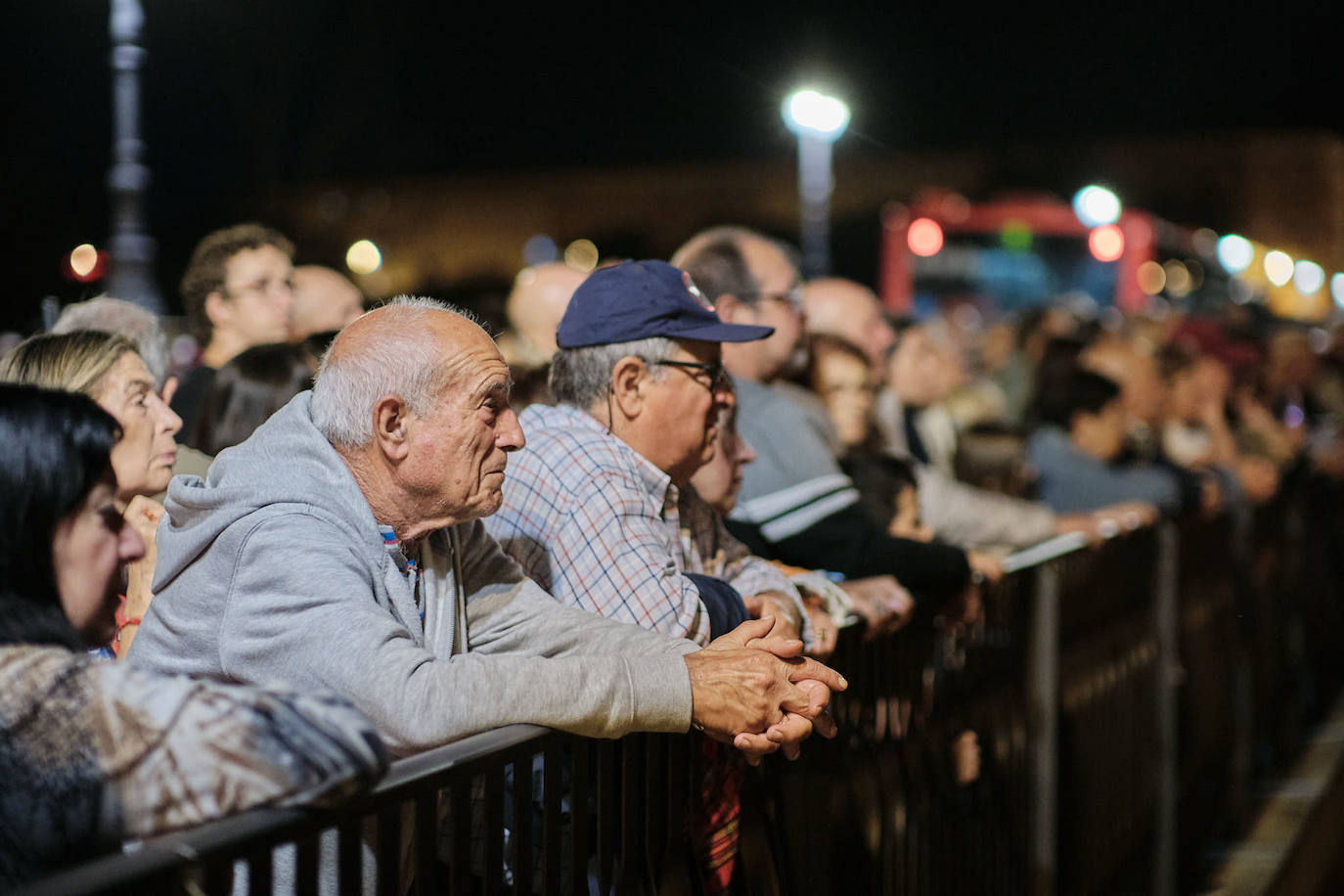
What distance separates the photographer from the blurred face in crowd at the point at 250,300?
212 inches

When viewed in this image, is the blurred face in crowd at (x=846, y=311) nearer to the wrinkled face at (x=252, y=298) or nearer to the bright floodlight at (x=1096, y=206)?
the wrinkled face at (x=252, y=298)

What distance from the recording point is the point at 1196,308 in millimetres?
28469

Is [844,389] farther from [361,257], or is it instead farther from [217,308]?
[361,257]

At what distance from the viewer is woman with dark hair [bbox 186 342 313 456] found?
426cm

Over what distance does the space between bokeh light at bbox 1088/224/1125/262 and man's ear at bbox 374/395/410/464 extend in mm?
23518

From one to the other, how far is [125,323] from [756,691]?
259 cm

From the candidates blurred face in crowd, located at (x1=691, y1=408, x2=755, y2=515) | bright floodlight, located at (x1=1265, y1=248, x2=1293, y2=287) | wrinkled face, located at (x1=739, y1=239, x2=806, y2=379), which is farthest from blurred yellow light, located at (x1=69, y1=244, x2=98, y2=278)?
→ bright floodlight, located at (x1=1265, y1=248, x2=1293, y2=287)

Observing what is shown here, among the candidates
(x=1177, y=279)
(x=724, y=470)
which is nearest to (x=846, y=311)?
(x=724, y=470)

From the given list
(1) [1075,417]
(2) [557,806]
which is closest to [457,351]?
(2) [557,806]

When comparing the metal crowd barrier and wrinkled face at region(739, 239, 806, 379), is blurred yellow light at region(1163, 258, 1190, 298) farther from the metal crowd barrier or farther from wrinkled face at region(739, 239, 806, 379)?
wrinkled face at region(739, 239, 806, 379)

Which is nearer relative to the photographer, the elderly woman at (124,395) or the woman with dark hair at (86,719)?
the woman with dark hair at (86,719)

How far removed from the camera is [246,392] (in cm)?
430

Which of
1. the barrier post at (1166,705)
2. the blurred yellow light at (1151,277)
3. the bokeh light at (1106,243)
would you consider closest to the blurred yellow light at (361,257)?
the blurred yellow light at (1151,277)

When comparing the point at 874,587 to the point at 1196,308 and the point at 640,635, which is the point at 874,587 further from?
the point at 1196,308
